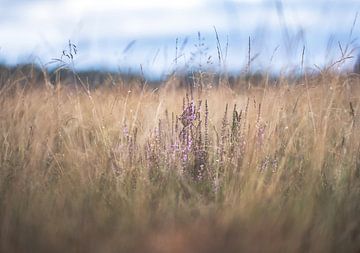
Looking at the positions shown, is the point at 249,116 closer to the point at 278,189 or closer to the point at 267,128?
the point at 267,128

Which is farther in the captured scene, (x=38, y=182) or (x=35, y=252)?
(x=38, y=182)

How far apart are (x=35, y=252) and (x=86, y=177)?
3.03ft

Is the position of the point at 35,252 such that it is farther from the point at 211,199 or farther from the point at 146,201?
the point at 211,199

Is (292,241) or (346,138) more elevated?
(346,138)

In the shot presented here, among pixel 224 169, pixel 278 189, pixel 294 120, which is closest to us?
pixel 278 189

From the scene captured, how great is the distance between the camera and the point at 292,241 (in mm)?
2867

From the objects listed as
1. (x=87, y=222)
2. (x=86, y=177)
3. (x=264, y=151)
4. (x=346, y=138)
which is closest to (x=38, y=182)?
(x=86, y=177)

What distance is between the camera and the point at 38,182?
3557 millimetres

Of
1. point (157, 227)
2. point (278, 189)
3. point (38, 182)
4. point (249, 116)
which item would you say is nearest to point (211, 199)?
point (278, 189)

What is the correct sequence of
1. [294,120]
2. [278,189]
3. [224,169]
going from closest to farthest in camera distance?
1. [278,189]
2. [224,169]
3. [294,120]

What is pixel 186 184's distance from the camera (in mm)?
3531

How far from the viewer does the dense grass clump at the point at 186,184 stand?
9.61 ft

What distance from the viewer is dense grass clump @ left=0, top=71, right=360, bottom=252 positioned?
2.93m

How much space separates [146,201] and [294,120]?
1976 millimetres
